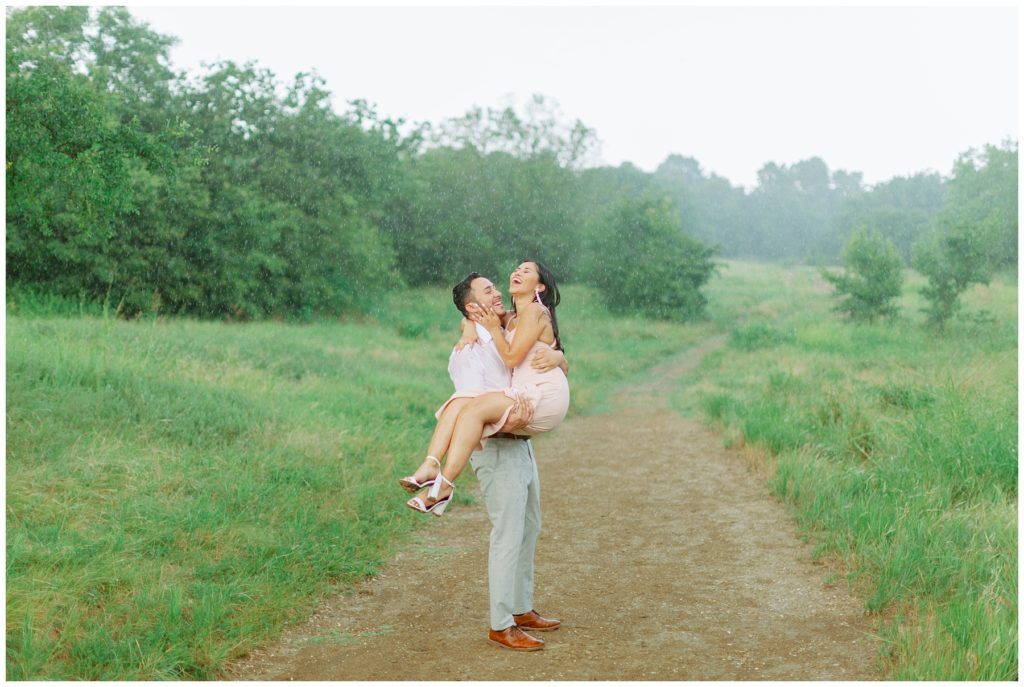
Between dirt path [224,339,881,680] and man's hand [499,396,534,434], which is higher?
man's hand [499,396,534,434]

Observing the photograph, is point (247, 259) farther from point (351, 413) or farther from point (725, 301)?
point (725, 301)

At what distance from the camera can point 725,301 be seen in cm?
4516

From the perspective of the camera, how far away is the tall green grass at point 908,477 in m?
4.73

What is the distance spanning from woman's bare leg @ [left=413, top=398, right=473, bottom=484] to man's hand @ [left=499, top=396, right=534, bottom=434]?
0.23 m

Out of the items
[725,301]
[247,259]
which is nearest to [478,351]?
[247,259]

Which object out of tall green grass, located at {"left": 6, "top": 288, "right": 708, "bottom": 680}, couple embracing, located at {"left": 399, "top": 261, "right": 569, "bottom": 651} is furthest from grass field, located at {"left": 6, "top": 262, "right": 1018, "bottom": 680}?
couple embracing, located at {"left": 399, "top": 261, "right": 569, "bottom": 651}

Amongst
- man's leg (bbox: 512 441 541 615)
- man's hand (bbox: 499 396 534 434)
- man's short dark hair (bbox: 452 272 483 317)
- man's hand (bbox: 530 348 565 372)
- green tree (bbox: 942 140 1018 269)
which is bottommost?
man's leg (bbox: 512 441 541 615)

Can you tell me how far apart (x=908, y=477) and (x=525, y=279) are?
191 inches

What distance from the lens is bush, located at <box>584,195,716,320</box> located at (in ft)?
119

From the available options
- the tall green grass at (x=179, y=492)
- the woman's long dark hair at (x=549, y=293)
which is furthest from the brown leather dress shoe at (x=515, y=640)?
the woman's long dark hair at (x=549, y=293)

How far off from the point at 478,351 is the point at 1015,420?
22.8 ft

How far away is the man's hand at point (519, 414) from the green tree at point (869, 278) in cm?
2551

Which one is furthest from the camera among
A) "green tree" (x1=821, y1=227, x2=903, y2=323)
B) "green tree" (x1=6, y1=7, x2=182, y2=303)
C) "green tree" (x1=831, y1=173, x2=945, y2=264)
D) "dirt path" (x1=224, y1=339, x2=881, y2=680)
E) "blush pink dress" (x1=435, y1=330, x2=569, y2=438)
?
"green tree" (x1=831, y1=173, x2=945, y2=264)

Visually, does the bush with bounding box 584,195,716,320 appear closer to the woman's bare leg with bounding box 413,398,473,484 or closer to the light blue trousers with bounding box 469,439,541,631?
the light blue trousers with bounding box 469,439,541,631
